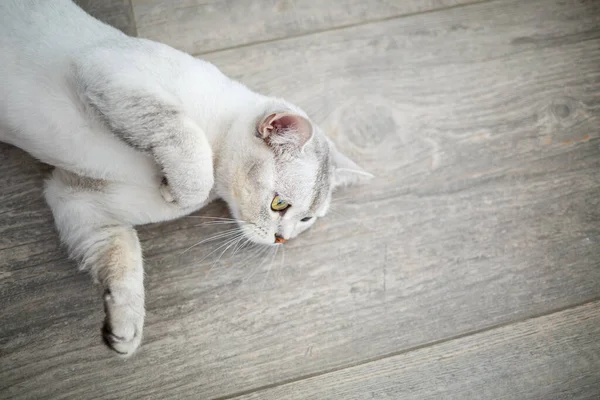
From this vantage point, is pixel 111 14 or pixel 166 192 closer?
pixel 166 192

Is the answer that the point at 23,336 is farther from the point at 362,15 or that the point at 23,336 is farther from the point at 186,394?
the point at 362,15

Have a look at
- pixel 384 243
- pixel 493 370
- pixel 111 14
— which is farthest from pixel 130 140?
pixel 493 370

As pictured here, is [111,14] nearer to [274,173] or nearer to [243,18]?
[243,18]

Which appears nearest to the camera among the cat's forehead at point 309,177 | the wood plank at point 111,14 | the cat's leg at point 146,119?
the cat's leg at point 146,119

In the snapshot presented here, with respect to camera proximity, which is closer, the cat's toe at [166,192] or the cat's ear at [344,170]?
the cat's toe at [166,192]

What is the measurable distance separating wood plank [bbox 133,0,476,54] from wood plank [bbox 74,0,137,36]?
0.03 metres

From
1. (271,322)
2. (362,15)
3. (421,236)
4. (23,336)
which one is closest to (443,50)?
(362,15)

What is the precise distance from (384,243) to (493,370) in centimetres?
51

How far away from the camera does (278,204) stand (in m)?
1.29

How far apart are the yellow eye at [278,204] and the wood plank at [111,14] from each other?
0.80m

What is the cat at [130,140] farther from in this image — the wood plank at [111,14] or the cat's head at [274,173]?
the wood plank at [111,14]

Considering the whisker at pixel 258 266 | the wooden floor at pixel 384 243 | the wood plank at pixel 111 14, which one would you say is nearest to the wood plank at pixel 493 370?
the wooden floor at pixel 384 243

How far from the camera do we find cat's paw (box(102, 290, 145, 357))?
1.26 metres

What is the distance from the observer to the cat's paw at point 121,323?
126 centimetres
